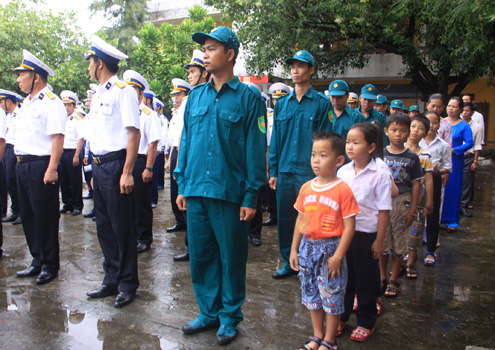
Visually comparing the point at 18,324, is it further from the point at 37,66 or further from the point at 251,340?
the point at 37,66

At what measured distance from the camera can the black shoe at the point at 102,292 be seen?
3.84 metres

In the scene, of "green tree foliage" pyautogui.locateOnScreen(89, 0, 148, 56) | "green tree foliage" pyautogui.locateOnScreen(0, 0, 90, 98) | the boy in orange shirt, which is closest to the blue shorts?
the boy in orange shirt

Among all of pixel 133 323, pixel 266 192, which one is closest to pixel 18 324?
pixel 133 323

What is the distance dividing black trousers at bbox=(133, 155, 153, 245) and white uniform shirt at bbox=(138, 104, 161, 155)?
0.18 metres

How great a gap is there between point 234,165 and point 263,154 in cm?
23

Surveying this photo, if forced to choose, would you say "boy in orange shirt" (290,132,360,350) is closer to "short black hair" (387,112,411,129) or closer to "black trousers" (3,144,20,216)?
"short black hair" (387,112,411,129)

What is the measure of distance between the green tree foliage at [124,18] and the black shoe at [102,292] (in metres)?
25.0

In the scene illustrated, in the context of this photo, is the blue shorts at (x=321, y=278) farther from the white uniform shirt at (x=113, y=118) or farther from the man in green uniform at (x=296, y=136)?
the white uniform shirt at (x=113, y=118)

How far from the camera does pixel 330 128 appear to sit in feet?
14.9

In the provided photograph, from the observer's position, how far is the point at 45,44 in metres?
21.6

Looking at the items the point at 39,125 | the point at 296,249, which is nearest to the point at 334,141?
the point at 296,249

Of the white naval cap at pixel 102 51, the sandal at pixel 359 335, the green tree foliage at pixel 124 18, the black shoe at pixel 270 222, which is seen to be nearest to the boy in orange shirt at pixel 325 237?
the sandal at pixel 359 335

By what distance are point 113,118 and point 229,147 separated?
4.23ft

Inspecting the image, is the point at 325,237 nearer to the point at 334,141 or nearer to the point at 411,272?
the point at 334,141
